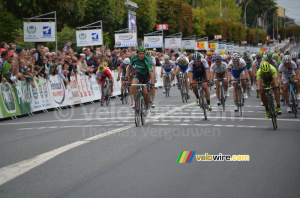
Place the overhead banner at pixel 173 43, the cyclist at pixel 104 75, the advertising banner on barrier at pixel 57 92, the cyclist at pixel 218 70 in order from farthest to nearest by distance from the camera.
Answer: the overhead banner at pixel 173 43 → the cyclist at pixel 104 75 → the advertising banner on barrier at pixel 57 92 → the cyclist at pixel 218 70

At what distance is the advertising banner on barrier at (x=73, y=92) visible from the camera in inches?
875

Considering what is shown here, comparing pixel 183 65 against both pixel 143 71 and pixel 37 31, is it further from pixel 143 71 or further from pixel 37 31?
pixel 143 71

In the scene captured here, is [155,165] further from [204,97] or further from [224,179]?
[204,97]

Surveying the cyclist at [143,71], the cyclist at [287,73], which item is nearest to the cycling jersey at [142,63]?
the cyclist at [143,71]

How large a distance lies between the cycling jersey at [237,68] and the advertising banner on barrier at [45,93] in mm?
6670

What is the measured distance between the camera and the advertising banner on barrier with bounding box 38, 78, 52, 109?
20.0 metres

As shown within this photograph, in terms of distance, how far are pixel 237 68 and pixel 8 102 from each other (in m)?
7.32

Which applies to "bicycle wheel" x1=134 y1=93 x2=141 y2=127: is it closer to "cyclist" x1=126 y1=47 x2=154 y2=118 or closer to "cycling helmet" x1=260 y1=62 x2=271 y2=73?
→ "cyclist" x1=126 y1=47 x2=154 y2=118

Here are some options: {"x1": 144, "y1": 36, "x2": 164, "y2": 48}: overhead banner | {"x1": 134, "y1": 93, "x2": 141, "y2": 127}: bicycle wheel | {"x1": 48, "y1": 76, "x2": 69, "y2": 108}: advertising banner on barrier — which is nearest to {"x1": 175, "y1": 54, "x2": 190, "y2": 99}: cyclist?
{"x1": 48, "y1": 76, "x2": 69, "y2": 108}: advertising banner on barrier

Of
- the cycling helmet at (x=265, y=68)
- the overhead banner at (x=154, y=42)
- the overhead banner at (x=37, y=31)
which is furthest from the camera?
the overhead banner at (x=154, y=42)

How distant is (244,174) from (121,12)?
35058mm

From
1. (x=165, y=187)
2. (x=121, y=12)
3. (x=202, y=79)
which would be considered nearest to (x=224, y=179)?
(x=165, y=187)

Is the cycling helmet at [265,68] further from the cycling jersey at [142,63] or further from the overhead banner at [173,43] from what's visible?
the overhead banner at [173,43]

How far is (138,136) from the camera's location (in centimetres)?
1205
